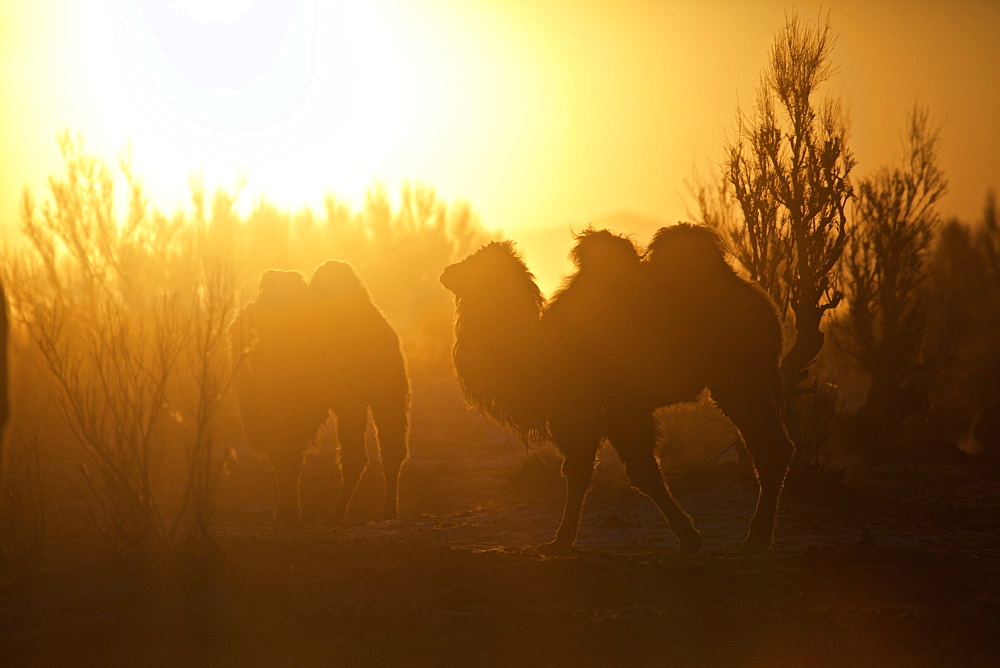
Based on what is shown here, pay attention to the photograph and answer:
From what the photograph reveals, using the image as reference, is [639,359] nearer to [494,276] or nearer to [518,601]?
[494,276]

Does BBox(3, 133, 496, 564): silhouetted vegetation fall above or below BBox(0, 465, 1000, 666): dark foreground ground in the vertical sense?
above

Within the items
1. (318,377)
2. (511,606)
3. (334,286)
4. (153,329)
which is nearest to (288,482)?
(318,377)

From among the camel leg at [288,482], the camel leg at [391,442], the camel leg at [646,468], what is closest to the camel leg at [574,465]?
the camel leg at [646,468]

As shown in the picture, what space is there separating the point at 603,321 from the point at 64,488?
10986 millimetres

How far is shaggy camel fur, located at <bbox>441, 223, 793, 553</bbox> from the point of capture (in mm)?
8836

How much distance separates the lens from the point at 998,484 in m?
15.0

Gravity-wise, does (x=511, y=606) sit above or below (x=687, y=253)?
below

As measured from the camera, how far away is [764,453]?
8844 mm

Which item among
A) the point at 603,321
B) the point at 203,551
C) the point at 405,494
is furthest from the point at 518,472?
the point at 203,551

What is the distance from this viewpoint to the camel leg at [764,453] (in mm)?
8828

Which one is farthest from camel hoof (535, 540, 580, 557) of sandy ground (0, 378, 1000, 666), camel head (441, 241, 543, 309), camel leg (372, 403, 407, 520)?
camel leg (372, 403, 407, 520)

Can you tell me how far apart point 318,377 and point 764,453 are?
196 inches

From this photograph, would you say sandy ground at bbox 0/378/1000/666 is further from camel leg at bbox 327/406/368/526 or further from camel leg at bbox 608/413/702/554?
camel leg at bbox 327/406/368/526

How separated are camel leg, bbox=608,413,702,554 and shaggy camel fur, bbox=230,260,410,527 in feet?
12.0
